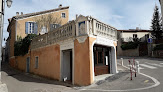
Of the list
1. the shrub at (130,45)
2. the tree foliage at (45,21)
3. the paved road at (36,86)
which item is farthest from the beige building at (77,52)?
the shrub at (130,45)

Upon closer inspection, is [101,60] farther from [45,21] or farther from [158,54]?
[158,54]

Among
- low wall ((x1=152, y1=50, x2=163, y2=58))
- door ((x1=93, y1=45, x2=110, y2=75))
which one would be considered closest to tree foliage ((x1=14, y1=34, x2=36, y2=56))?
door ((x1=93, y1=45, x2=110, y2=75))

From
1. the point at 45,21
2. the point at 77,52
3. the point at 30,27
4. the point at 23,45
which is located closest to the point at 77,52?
the point at 77,52

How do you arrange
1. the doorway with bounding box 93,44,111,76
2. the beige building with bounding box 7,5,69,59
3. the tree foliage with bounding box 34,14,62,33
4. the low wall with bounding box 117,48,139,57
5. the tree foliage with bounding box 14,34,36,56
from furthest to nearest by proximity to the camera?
the low wall with bounding box 117,48,139,57, the tree foliage with bounding box 34,14,62,33, the beige building with bounding box 7,5,69,59, the tree foliage with bounding box 14,34,36,56, the doorway with bounding box 93,44,111,76

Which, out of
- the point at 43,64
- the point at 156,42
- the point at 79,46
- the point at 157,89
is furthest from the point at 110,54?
the point at 156,42

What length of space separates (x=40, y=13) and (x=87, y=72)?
53.1 ft

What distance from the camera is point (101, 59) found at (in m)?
10.7

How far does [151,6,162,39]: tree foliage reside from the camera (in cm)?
2988

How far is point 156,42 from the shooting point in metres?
27.1

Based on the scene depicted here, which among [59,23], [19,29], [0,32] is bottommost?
[0,32]

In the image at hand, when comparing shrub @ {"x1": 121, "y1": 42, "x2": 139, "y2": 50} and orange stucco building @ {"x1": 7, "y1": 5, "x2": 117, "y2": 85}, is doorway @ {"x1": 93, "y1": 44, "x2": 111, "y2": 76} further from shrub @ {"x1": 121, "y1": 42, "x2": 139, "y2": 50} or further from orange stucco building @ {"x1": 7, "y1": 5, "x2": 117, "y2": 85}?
shrub @ {"x1": 121, "y1": 42, "x2": 139, "y2": 50}

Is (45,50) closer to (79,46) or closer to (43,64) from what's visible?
(43,64)

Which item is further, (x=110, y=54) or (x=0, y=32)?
(x=110, y=54)

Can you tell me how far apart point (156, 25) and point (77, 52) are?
28.3m
